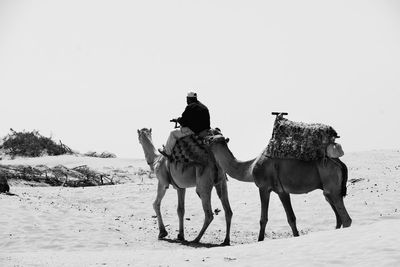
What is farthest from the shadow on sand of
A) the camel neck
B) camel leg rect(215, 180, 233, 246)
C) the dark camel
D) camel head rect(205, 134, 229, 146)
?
camel head rect(205, 134, 229, 146)

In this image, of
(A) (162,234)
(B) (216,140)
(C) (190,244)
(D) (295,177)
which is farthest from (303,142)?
(A) (162,234)

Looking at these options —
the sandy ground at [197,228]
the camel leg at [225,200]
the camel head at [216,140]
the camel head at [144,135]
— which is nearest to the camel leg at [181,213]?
the sandy ground at [197,228]

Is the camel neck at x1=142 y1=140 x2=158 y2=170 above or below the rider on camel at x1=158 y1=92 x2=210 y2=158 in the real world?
below

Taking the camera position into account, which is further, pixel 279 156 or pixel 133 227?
pixel 133 227

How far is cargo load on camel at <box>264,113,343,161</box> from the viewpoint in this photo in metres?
13.3

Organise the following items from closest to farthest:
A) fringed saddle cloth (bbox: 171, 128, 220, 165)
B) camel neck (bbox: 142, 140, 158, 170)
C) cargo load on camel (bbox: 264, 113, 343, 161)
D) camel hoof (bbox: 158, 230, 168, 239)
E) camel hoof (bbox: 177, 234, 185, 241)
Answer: cargo load on camel (bbox: 264, 113, 343, 161)
fringed saddle cloth (bbox: 171, 128, 220, 165)
camel hoof (bbox: 177, 234, 185, 241)
camel hoof (bbox: 158, 230, 168, 239)
camel neck (bbox: 142, 140, 158, 170)

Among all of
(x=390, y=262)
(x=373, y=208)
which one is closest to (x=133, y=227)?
(x=373, y=208)

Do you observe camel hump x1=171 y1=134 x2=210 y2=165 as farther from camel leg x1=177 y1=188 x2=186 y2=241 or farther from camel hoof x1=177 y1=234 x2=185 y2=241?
camel hoof x1=177 y1=234 x2=185 y2=241

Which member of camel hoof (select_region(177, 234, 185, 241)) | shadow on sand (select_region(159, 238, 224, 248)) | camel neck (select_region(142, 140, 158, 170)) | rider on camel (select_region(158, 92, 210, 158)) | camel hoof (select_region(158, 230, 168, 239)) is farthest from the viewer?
camel neck (select_region(142, 140, 158, 170))

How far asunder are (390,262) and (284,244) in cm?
207

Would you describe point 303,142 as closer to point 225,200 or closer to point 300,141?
point 300,141

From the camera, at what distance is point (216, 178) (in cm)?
1514

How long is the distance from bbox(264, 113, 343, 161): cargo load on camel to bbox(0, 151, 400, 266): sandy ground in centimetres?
151

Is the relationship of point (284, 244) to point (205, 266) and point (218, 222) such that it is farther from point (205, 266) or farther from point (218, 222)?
point (218, 222)
